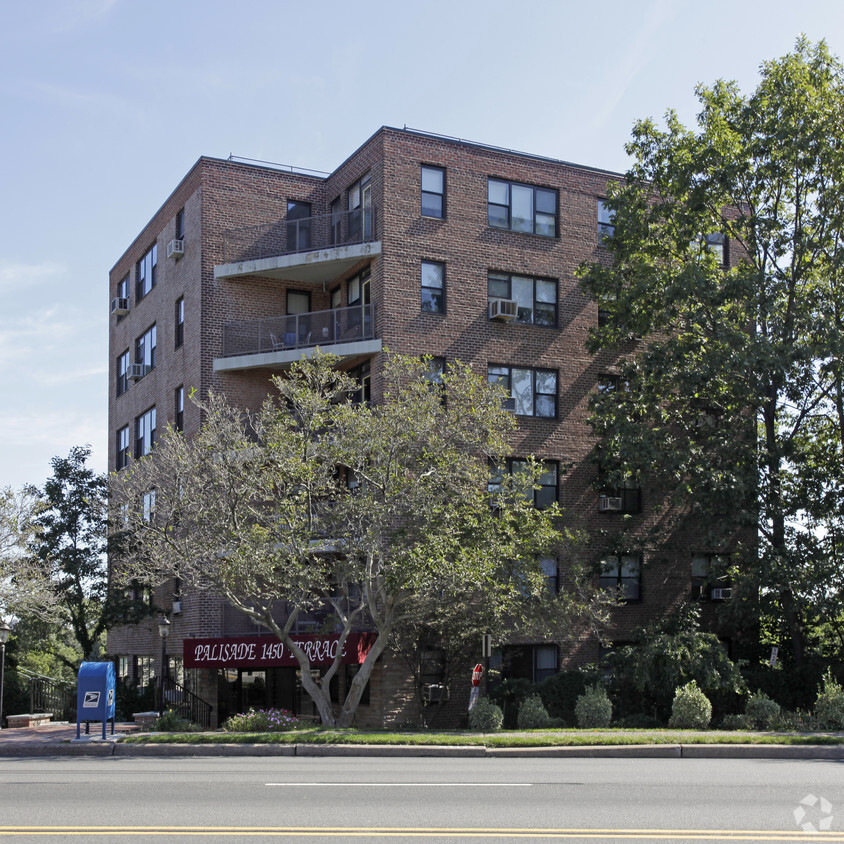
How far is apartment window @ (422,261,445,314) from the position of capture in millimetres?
31000

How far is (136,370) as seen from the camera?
39656 millimetres

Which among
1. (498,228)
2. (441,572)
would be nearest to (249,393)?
(498,228)

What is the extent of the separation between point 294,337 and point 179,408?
5.46 m

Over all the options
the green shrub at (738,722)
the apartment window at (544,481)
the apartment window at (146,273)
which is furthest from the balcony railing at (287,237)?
the green shrub at (738,722)

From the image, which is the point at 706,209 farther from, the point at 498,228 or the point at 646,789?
the point at 646,789

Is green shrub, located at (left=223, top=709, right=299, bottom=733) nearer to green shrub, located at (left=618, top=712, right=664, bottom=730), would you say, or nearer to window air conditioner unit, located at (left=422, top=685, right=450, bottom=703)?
window air conditioner unit, located at (left=422, top=685, right=450, bottom=703)

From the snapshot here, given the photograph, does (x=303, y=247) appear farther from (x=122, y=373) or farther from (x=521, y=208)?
(x=122, y=373)

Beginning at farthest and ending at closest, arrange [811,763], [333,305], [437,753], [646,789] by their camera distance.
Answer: [333,305] → [437,753] → [811,763] → [646,789]

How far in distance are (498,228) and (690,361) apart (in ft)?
23.9

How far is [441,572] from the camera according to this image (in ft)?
72.6

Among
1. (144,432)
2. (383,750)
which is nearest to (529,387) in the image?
(144,432)

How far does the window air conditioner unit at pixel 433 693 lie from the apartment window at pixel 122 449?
17.8 m

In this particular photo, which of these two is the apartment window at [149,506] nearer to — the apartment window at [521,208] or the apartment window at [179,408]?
the apartment window at [179,408]

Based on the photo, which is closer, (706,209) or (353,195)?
(706,209)
